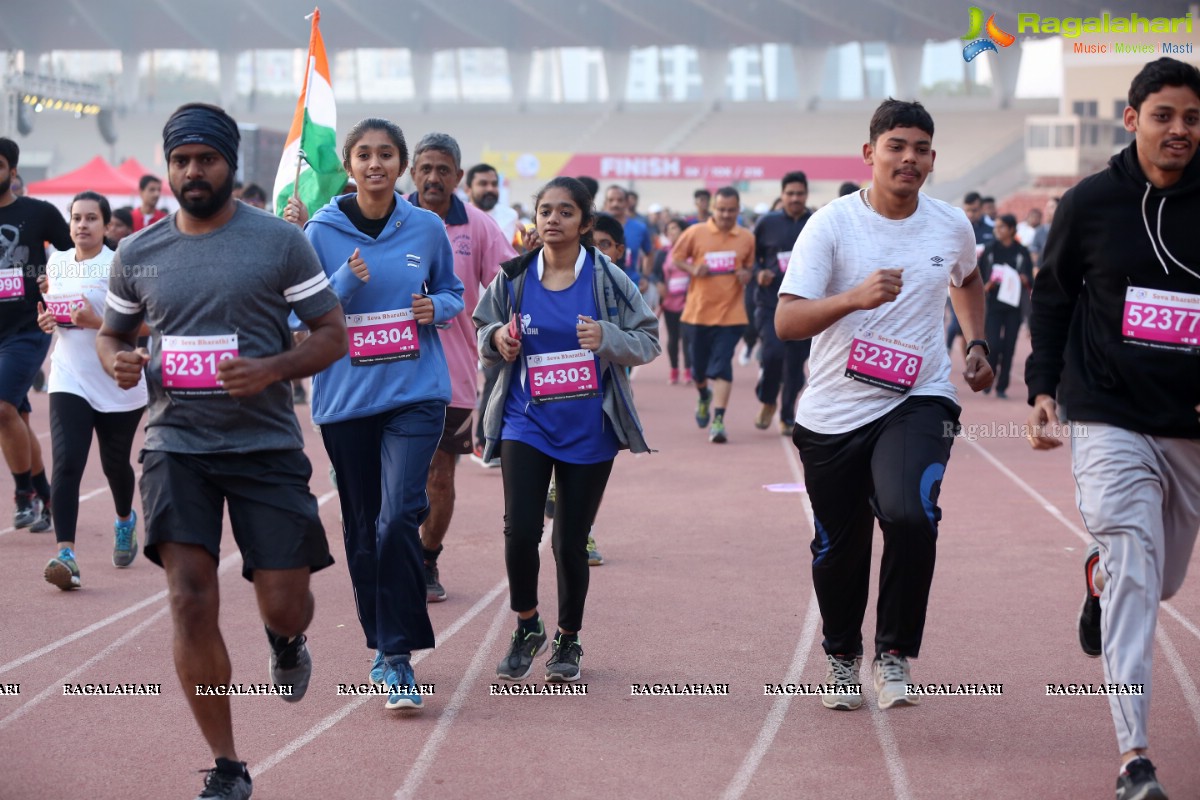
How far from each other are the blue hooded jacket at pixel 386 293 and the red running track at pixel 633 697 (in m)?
1.10

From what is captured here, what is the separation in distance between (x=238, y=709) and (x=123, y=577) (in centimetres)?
249

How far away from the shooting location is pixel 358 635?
6316mm

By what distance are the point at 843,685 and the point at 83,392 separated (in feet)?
14.1

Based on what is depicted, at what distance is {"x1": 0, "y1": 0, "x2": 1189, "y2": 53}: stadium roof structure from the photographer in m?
65.4

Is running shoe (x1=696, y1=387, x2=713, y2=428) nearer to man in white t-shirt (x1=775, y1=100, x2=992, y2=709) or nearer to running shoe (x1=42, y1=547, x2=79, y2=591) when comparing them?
running shoe (x1=42, y1=547, x2=79, y2=591)

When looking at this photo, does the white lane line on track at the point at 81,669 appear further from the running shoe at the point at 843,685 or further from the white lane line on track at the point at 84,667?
the running shoe at the point at 843,685

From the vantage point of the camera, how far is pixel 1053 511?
962cm

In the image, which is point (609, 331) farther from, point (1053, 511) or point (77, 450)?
point (1053, 511)

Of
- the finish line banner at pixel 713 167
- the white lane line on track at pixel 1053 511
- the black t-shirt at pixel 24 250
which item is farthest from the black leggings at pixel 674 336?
the finish line banner at pixel 713 167

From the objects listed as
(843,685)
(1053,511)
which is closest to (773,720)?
(843,685)

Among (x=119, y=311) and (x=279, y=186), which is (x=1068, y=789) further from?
(x=279, y=186)

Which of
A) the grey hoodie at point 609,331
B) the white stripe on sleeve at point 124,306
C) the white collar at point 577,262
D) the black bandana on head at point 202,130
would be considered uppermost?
the black bandana on head at point 202,130

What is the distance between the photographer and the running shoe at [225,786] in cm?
414

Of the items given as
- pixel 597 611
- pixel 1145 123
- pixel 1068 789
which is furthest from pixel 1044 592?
pixel 1145 123
